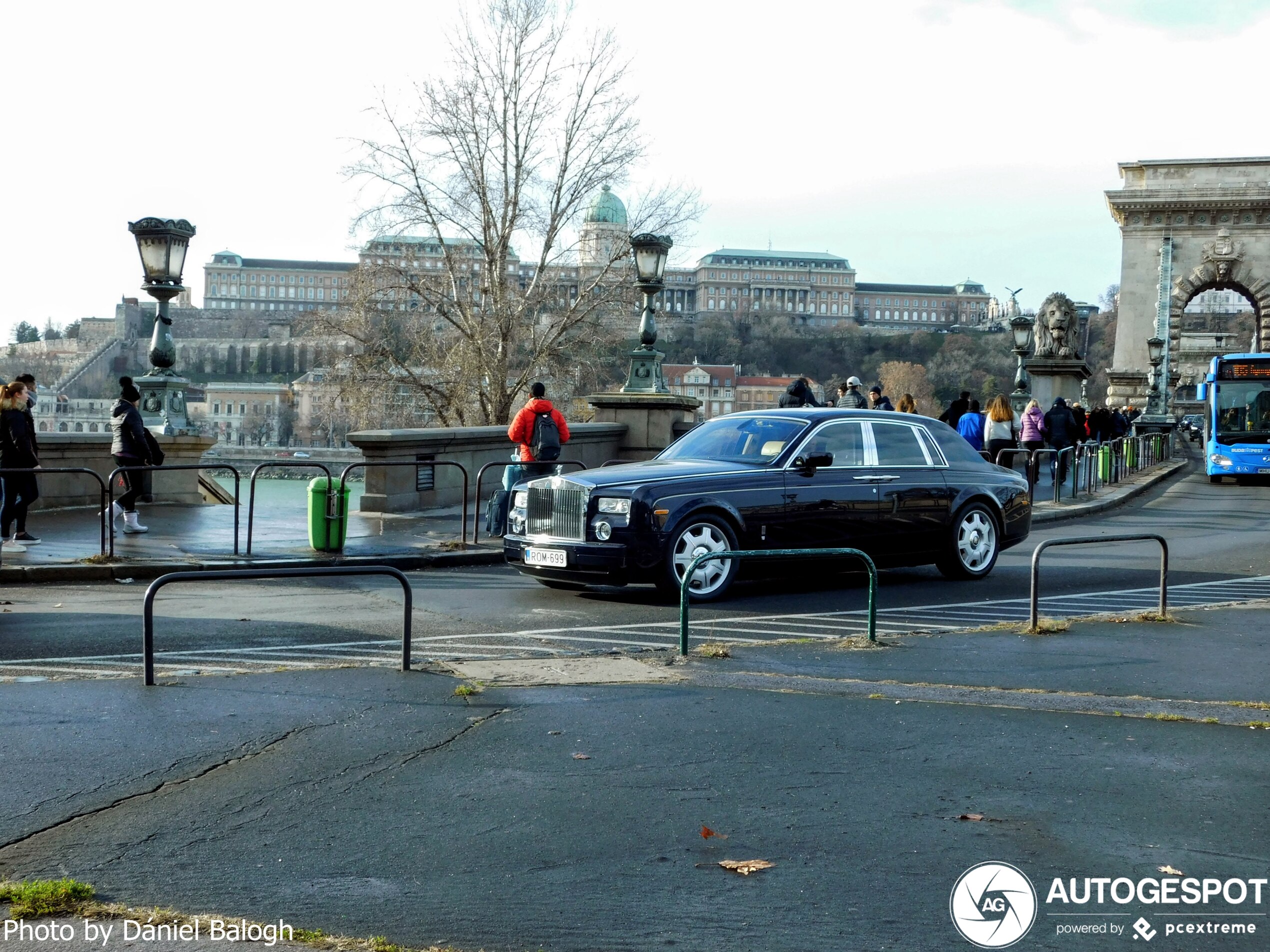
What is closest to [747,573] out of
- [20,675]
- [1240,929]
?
[20,675]

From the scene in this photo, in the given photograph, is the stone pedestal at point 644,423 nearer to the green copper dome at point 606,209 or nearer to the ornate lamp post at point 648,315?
the ornate lamp post at point 648,315

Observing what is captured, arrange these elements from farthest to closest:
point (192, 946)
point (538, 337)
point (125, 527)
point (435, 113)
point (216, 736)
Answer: point (538, 337)
point (435, 113)
point (125, 527)
point (216, 736)
point (192, 946)

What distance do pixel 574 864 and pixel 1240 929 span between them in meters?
2.12

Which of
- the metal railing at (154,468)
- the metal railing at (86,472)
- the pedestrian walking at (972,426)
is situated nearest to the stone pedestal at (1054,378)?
the pedestrian walking at (972,426)

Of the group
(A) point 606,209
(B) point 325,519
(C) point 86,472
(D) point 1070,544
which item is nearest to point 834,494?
(D) point 1070,544

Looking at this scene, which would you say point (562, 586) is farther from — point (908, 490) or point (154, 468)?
point (154, 468)

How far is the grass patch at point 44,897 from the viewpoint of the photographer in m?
4.02

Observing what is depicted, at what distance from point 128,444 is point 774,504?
309 inches

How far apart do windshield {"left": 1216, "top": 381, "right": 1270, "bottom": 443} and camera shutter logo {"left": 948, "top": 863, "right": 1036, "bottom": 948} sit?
30.9 meters

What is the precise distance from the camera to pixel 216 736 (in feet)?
20.6

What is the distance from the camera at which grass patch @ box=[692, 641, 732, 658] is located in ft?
28.1

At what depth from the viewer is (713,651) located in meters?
8.66

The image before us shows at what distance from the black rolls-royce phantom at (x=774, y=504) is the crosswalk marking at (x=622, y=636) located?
2.08ft

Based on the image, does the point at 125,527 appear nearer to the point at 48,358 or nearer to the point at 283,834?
the point at 283,834
